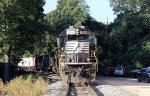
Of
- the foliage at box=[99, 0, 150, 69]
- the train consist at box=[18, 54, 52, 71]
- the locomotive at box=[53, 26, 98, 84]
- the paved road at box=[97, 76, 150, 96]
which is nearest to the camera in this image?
the paved road at box=[97, 76, 150, 96]

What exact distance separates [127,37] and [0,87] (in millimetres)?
42486

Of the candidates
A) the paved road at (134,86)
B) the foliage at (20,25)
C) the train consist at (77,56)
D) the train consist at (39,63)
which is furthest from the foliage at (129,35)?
the train consist at (77,56)

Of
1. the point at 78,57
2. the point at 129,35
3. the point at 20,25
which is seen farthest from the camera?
the point at 129,35

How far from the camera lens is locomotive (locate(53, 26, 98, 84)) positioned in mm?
31422

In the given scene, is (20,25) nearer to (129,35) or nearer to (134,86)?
(134,86)

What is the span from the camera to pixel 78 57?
32.3 m

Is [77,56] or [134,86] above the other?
[77,56]

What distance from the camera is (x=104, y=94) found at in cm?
2486

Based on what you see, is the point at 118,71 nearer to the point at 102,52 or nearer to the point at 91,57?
the point at 102,52

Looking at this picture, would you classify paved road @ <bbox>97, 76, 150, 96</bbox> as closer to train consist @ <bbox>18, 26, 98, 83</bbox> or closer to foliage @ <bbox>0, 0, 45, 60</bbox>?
train consist @ <bbox>18, 26, 98, 83</bbox>

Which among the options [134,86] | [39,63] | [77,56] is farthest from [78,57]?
[39,63]

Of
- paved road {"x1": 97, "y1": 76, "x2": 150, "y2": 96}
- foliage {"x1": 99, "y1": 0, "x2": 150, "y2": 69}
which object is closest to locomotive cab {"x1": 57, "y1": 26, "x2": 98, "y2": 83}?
paved road {"x1": 97, "y1": 76, "x2": 150, "y2": 96}

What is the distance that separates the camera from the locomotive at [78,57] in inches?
1237

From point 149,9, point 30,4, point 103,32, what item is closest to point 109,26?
point 103,32
